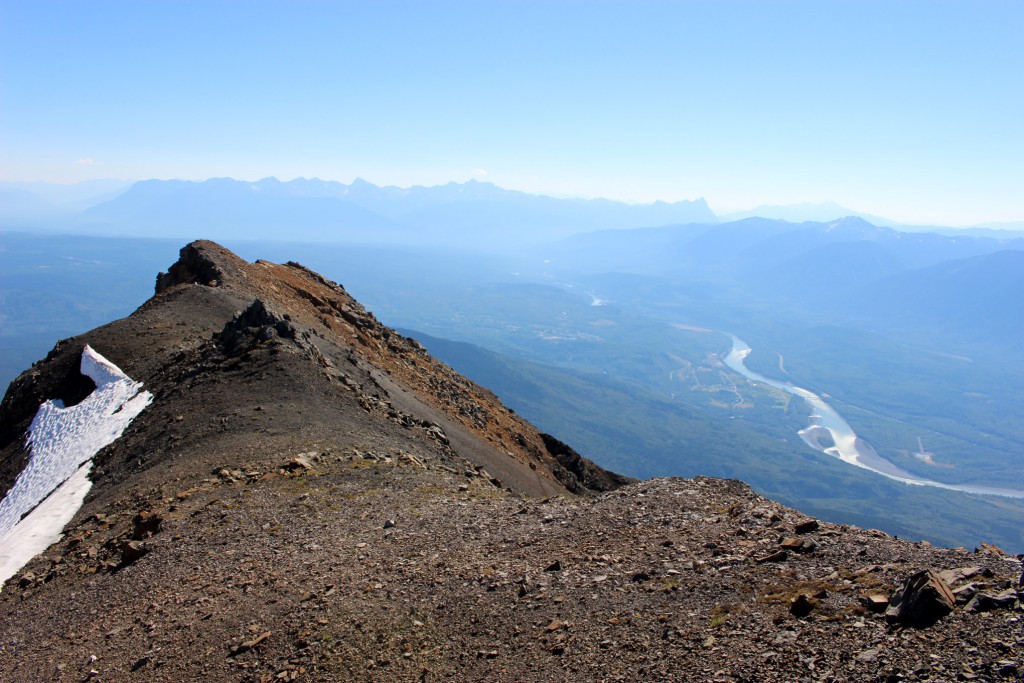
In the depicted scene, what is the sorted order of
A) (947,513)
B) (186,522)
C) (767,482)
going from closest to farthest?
(186,522) < (947,513) < (767,482)

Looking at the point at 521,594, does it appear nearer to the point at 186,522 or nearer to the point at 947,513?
the point at 186,522

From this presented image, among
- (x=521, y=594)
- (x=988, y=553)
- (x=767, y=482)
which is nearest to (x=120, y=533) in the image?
(x=521, y=594)

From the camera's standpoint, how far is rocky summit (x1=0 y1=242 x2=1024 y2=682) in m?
8.44

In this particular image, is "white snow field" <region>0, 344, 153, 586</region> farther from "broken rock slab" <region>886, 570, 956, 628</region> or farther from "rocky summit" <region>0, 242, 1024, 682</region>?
"broken rock slab" <region>886, 570, 956, 628</region>

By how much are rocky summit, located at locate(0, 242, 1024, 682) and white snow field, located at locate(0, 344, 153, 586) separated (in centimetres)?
76

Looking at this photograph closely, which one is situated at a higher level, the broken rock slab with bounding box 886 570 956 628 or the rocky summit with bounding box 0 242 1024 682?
the broken rock slab with bounding box 886 570 956 628

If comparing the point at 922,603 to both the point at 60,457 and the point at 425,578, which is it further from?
the point at 60,457

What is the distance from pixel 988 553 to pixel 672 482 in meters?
7.38

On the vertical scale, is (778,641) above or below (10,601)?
above

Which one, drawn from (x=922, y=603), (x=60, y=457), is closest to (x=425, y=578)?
(x=922, y=603)

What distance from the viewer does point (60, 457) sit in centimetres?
2377

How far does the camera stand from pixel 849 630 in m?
8.29

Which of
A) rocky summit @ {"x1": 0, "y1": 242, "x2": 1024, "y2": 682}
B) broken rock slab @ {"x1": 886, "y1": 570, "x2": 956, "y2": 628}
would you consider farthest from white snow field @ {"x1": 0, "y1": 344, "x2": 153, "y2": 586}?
broken rock slab @ {"x1": 886, "y1": 570, "x2": 956, "y2": 628}

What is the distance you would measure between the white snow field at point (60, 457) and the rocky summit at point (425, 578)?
2.49 feet
